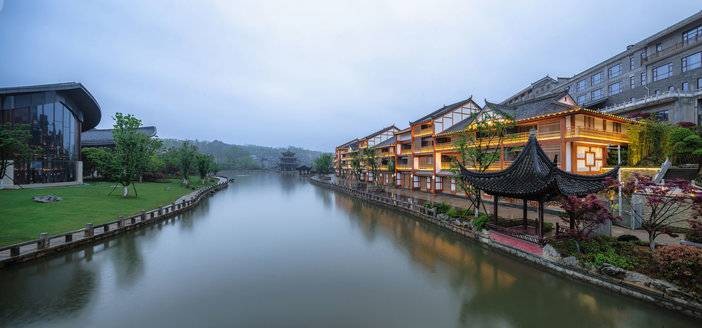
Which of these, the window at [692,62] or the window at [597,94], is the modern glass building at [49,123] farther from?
the window at [597,94]

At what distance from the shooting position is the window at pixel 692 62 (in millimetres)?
32719

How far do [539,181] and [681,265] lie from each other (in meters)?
6.13

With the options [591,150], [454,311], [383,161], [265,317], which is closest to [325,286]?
[265,317]

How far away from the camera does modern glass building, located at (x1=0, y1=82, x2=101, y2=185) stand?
34531 mm

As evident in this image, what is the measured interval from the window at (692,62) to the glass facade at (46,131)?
221 ft

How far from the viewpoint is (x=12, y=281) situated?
41.7 ft

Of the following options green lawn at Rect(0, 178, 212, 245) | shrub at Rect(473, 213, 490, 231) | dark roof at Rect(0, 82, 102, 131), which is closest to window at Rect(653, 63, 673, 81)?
shrub at Rect(473, 213, 490, 231)

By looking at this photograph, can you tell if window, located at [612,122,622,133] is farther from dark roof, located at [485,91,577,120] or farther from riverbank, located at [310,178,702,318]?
riverbank, located at [310,178,702,318]

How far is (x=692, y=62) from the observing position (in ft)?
110

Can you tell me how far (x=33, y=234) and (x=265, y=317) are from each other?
15524 millimetres

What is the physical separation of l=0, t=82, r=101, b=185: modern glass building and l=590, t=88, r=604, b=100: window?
70815 millimetres

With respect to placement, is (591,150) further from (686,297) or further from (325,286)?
(325,286)

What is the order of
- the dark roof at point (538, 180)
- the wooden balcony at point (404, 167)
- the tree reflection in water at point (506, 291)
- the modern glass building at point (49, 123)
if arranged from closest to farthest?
1. the tree reflection in water at point (506, 291)
2. the dark roof at point (538, 180)
3. the modern glass building at point (49, 123)
4. the wooden balcony at point (404, 167)

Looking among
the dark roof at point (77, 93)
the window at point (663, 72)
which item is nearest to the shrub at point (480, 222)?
the window at point (663, 72)
